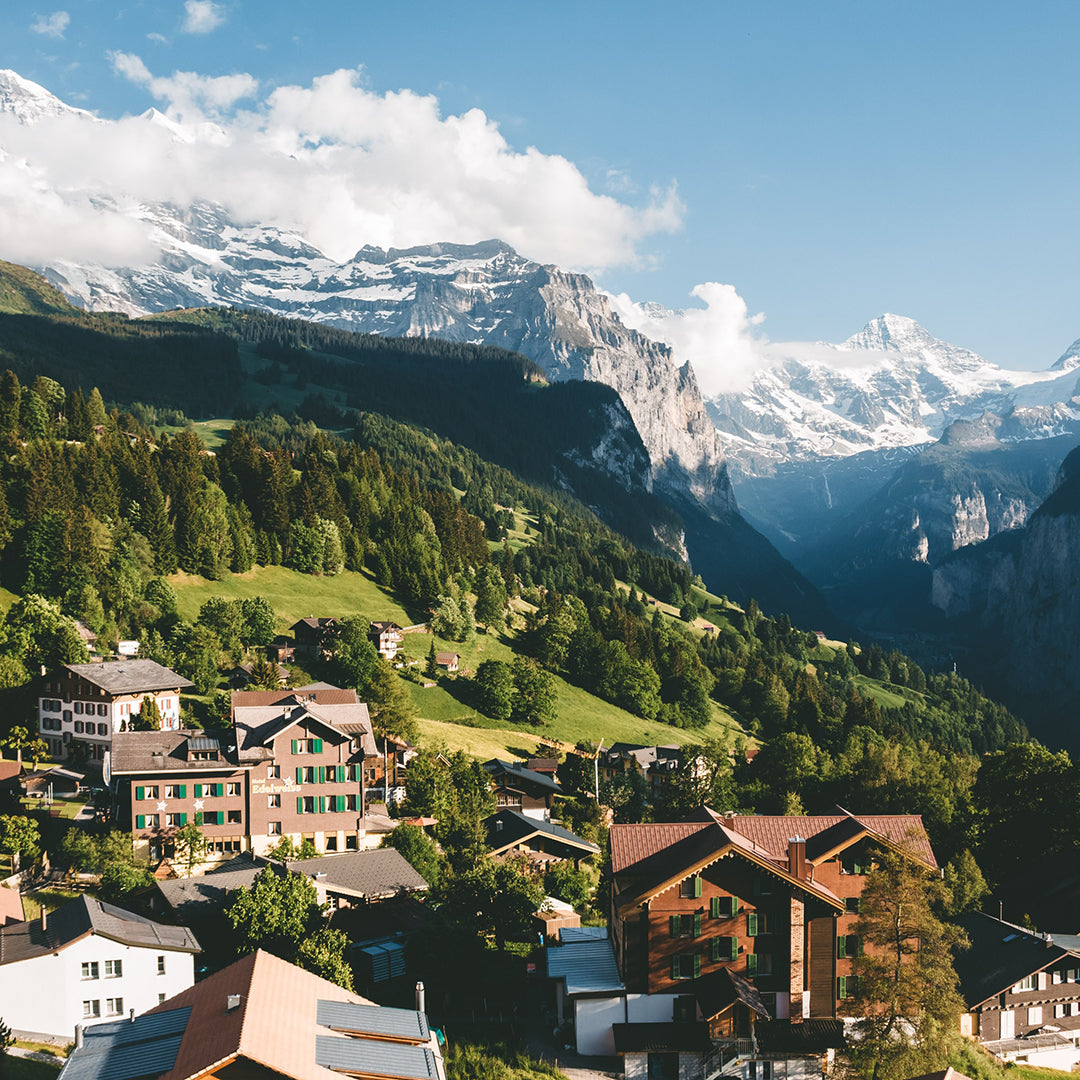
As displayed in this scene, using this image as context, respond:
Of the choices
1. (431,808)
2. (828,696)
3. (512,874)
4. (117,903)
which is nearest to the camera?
(117,903)

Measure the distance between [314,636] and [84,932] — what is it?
72.3m

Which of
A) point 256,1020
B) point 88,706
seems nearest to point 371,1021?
point 256,1020

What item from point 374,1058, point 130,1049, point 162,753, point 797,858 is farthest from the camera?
point 162,753

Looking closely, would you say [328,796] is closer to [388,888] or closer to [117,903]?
[388,888]

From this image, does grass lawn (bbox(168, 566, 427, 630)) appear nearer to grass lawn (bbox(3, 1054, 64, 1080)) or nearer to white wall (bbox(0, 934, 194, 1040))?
white wall (bbox(0, 934, 194, 1040))

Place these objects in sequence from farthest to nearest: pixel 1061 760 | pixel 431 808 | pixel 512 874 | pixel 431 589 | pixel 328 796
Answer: pixel 431 589, pixel 1061 760, pixel 431 808, pixel 328 796, pixel 512 874

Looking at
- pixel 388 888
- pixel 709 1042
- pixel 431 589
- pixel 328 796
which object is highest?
pixel 431 589

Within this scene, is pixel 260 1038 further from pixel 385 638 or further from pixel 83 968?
pixel 385 638

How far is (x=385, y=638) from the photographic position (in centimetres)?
12631

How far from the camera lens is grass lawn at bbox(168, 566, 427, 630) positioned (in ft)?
403

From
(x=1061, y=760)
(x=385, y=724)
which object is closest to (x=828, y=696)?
(x=1061, y=760)

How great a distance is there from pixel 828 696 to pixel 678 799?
85977mm

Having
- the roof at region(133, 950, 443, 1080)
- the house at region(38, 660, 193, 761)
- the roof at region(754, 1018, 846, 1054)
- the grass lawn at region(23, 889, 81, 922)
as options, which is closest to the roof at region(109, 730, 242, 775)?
the grass lawn at region(23, 889, 81, 922)

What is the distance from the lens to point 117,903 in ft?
194
